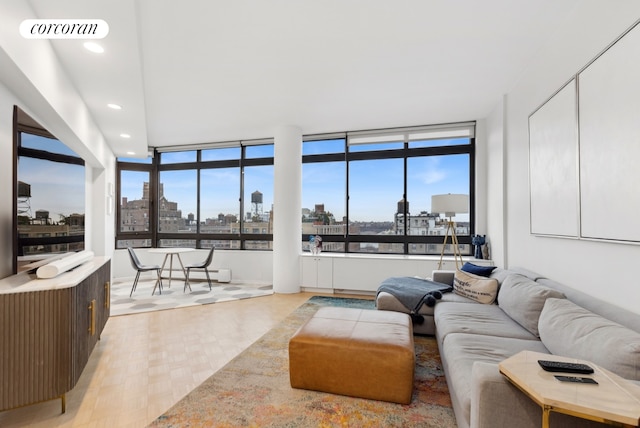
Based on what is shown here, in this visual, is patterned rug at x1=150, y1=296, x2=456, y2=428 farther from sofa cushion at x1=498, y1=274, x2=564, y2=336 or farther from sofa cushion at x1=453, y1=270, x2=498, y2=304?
sofa cushion at x1=453, y1=270, x2=498, y2=304

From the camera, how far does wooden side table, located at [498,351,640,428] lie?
0.99 metres

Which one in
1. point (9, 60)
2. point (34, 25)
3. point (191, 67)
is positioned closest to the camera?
point (9, 60)

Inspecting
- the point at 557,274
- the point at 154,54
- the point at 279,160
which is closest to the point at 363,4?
the point at 154,54

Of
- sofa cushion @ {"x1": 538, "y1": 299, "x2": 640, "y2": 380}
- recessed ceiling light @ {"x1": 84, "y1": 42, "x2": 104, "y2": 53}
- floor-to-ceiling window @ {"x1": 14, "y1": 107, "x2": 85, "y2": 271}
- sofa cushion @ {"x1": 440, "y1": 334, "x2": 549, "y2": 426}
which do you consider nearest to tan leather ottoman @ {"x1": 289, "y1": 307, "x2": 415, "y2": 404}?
sofa cushion @ {"x1": 440, "y1": 334, "x2": 549, "y2": 426}

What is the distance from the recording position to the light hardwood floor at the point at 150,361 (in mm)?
2082

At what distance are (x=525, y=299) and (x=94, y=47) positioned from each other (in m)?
4.12

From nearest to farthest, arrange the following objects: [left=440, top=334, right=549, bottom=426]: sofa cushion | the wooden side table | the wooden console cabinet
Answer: the wooden side table
[left=440, top=334, right=549, bottom=426]: sofa cushion
the wooden console cabinet

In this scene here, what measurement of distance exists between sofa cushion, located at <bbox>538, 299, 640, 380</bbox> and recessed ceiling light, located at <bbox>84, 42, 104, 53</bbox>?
3.94 m

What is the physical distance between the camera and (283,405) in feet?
7.02

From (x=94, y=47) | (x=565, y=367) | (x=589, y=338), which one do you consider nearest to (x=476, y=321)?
(x=589, y=338)

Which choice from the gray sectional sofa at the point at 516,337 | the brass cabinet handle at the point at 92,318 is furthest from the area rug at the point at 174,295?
the gray sectional sofa at the point at 516,337

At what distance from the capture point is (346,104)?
4.57 meters

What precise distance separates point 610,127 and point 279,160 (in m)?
4.51

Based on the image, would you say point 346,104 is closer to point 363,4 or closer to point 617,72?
point 363,4
